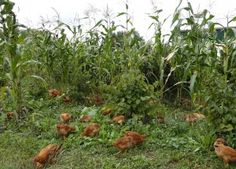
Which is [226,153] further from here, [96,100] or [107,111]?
[96,100]

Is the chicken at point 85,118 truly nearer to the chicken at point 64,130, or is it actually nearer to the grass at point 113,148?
the grass at point 113,148

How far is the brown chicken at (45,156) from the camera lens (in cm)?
336

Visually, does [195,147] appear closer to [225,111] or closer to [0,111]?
[225,111]

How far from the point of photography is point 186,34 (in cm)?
486

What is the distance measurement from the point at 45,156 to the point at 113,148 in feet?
1.93

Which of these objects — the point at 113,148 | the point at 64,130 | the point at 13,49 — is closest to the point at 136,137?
the point at 113,148

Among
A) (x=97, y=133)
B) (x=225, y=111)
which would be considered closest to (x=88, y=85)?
(x=97, y=133)

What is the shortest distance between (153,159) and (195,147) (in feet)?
1.18

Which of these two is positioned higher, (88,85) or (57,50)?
(57,50)

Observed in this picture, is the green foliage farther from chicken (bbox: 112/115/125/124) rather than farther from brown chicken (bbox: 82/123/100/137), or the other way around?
brown chicken (bbox: 82/123/100/137)

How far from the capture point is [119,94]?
4293 mm

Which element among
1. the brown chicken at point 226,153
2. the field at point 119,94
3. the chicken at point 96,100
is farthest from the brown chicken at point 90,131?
the chicken at point 96,100

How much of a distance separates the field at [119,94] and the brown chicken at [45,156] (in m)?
0.09

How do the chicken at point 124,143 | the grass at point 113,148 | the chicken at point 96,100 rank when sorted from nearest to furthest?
the grass at point 113,148 < the chicken at point 124,143 < the chicken at point 96,100
